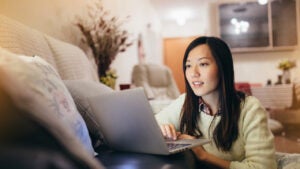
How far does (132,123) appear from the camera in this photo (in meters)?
0.89

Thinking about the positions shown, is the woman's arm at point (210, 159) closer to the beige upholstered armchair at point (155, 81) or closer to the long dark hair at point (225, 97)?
the long dark hair at point (225, 97)

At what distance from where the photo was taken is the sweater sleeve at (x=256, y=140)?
0.93 metres

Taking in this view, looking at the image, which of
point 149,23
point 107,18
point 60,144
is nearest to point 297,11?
point 149,23

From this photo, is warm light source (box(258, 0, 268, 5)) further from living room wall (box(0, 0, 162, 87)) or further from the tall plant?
the tall plant

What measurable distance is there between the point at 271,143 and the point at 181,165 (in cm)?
31

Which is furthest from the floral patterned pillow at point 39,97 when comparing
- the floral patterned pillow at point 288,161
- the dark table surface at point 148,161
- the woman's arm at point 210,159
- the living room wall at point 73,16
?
the living room wall at point 73,16

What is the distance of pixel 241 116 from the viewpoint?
39.3 inches

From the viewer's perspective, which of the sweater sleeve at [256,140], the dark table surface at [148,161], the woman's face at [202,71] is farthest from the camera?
the woman's face at [202,71]

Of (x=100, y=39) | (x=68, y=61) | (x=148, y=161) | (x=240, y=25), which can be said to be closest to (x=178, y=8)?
(x=240, y=25)

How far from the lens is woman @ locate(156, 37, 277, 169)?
945mm

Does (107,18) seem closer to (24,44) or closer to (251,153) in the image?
(24,44)

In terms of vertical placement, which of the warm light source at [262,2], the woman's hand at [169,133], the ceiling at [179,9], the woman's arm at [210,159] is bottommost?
the woman's arm at [210,159]

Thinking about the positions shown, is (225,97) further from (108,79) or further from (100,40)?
(100,40)

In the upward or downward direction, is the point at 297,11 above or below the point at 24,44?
above
